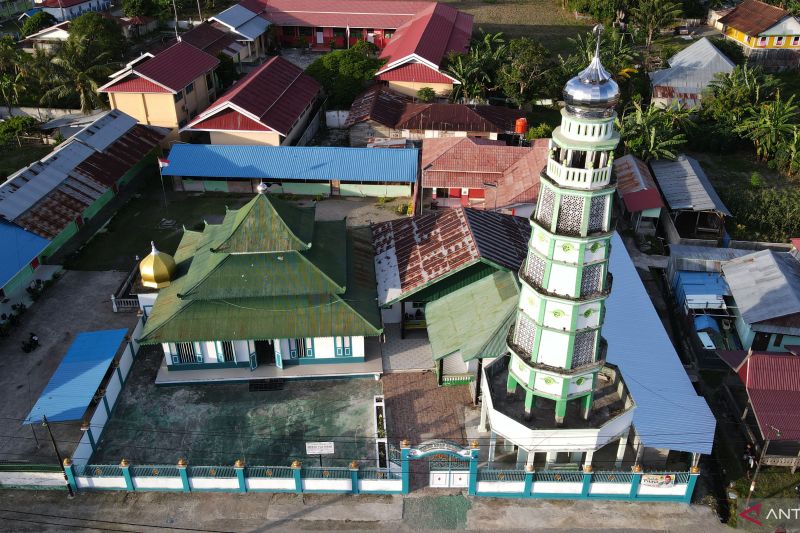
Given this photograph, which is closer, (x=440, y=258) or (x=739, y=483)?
(x=739, y=483)

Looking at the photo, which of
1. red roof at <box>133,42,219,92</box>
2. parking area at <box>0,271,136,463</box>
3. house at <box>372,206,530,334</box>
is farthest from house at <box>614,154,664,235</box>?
red roof at <box>133,42,219,92</box>

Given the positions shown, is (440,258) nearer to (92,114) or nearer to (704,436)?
(704,436)

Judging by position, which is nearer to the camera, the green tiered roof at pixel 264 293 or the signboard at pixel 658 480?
the signboard at pixel 658 480

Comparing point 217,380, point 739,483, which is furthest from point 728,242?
point 217,380

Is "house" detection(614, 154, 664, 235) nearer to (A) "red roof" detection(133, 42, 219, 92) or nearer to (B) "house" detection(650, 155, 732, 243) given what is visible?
(B) "house" detection(650, 155, 732, 243)

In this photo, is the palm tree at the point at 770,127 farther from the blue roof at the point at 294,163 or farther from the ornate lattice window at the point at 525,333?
the ornate lattice window at the point at 525,333

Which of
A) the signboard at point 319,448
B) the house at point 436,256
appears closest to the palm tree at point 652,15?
the house at point 436,256

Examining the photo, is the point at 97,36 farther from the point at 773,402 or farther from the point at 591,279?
the point at 773,402

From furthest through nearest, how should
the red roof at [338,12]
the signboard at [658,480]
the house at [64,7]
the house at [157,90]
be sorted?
the house at [64,7] → the red roof at [338,12] → the house at [157,90] → the signboard at [658,480]
